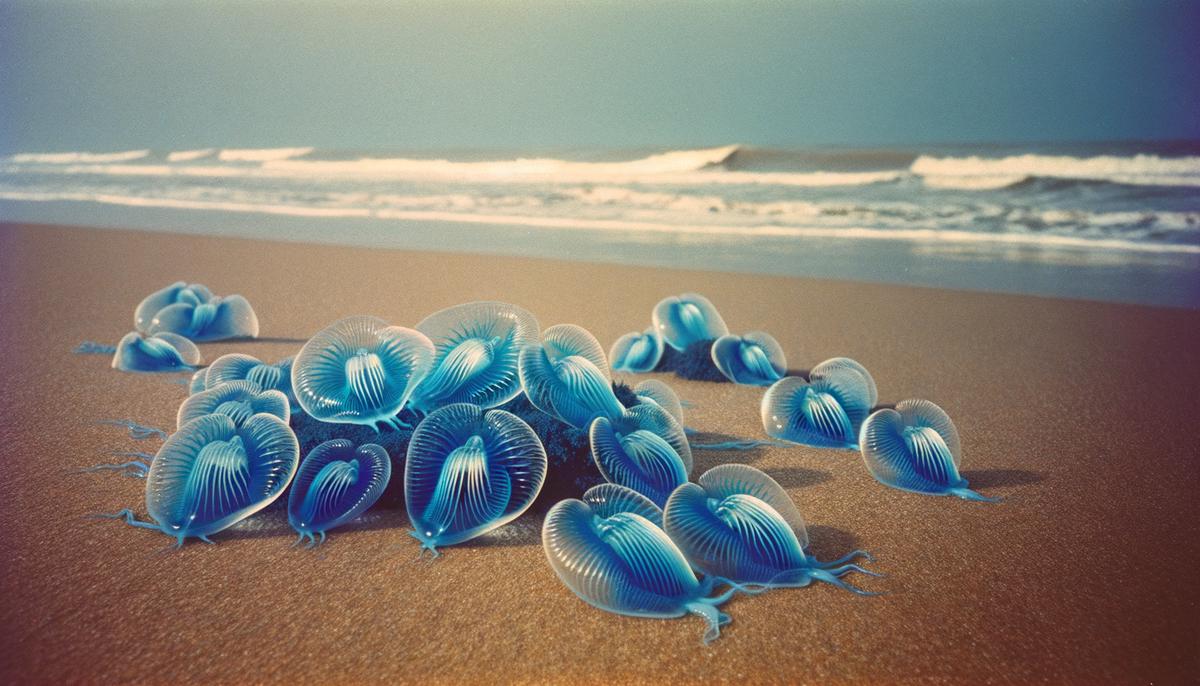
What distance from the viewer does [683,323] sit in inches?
164

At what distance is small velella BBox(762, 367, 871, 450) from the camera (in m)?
3.07

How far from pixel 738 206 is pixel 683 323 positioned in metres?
7.51

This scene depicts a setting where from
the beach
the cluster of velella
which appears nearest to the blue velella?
the beach

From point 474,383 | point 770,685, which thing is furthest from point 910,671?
point 474,383

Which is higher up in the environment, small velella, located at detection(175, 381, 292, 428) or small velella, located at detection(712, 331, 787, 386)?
small velella, located at detection(175, 381, 292, 428)

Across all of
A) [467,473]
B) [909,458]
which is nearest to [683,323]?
[909,458]

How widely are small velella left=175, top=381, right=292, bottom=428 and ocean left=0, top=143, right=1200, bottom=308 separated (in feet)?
14.2

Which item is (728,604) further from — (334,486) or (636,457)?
(334,486)

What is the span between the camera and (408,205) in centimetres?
1219

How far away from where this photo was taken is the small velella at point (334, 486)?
7.33 feet

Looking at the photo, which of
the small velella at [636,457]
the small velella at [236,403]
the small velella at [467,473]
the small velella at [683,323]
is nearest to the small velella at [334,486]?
the small velella at [467,473]

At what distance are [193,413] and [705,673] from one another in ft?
5.72

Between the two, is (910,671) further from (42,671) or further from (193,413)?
(193,413)

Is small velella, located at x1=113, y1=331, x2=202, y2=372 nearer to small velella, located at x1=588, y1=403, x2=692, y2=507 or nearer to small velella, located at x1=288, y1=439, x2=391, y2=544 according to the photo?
small velella, located at x1=288, y1=439, x2=391, y2=544
